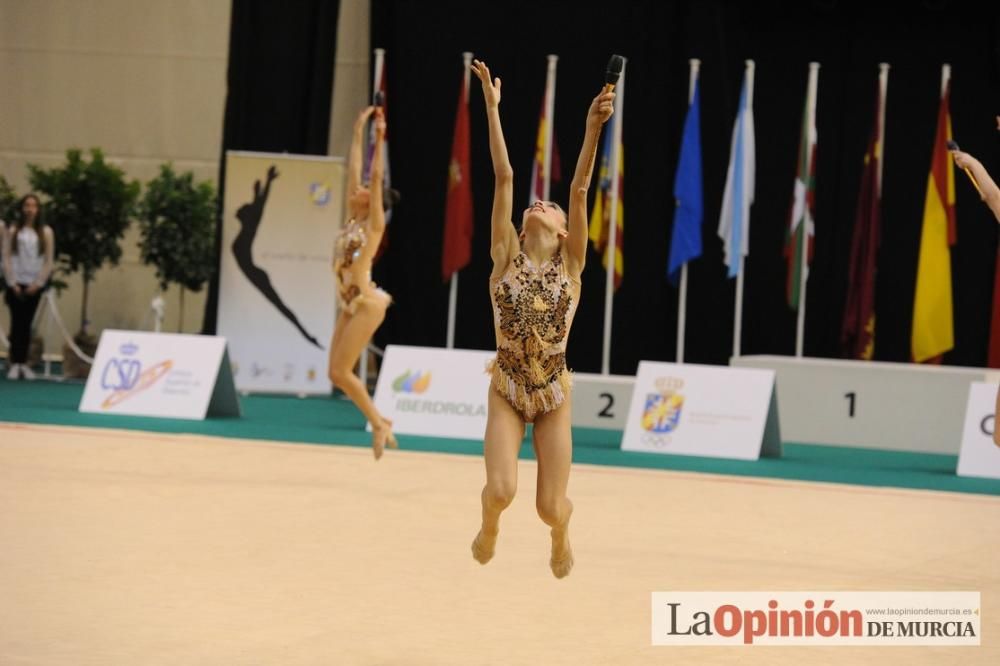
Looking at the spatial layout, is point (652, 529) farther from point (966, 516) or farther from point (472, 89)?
point (472, 89)

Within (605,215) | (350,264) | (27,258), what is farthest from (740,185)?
(27,258)

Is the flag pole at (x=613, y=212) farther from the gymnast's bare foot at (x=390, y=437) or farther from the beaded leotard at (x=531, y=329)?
the beaded leotard at (x=531, y=329)

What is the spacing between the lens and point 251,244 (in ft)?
50.8

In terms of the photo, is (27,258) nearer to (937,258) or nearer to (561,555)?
(937,258)

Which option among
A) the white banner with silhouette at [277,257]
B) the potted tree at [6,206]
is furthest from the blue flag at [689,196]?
the potted tree at [6,206]

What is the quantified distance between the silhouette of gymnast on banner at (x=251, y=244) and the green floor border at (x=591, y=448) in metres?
1.47

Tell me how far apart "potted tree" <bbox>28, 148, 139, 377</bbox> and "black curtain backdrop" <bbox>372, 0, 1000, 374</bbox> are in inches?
121

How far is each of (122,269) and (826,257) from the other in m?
8.94

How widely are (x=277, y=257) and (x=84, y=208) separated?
254 centimetres

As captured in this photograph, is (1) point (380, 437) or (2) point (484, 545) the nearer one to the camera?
(2) point (484, 545)

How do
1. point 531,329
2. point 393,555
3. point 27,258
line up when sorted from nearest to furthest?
point 531,329, point 393,555, point 27,258

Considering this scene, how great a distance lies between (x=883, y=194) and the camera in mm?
15906

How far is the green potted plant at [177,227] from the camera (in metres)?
16.4

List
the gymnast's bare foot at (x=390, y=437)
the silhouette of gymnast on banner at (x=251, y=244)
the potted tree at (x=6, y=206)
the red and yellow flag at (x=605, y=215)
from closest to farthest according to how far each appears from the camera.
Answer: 1. the gymnast's bare foot at (x=390, y=437)
2. the red and yellow flag at (x=605, y=215)
3. the silhouette of gymnast on banner at (x=251, y=244)
4. the potted tree at (x=6, y=206)
